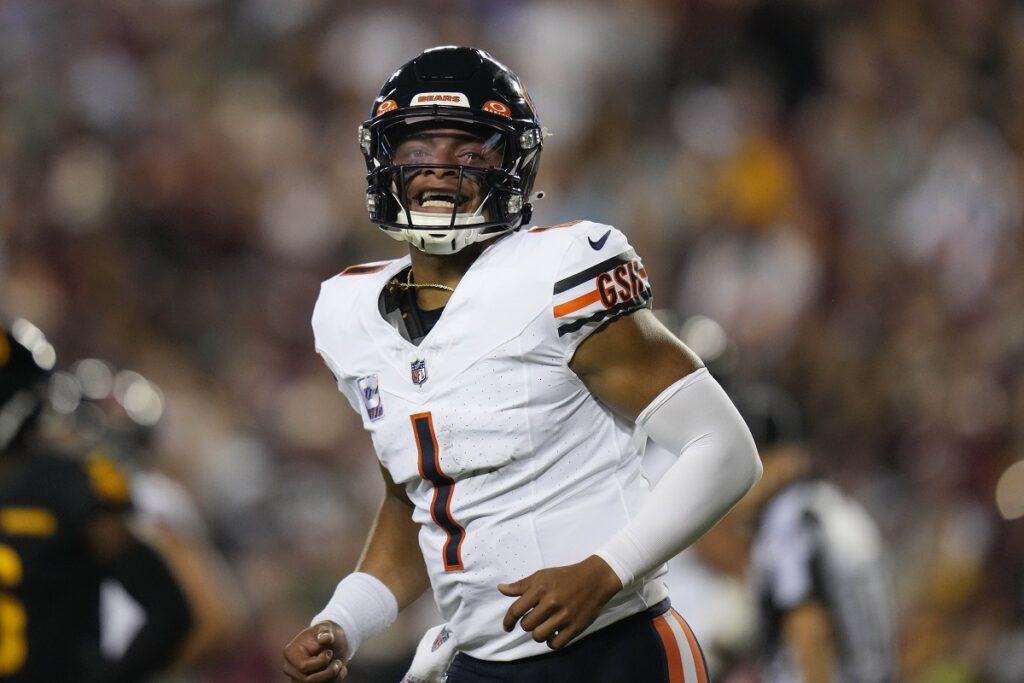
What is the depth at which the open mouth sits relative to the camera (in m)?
2.54

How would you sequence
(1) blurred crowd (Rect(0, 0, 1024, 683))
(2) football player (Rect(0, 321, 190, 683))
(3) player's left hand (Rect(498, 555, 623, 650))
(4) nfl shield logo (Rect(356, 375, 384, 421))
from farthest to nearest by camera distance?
1. (1) blurred crowd (Rect(0, 0, 1024, 683))
2. (2) football player (Rect(0, 321, 190, 683))
3. (4) nfl shield logo (Rect(356, 375, 384, 421))
4. (3) player's left hand (Rect(498, 555, 623, 650))

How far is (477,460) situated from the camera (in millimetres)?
2402

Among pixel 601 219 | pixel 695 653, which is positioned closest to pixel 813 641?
pixel 695 653

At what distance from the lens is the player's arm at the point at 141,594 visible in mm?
3580

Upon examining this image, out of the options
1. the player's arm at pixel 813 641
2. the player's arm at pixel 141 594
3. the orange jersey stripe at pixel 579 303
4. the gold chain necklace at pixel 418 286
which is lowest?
the player's arm at pixel 813 641

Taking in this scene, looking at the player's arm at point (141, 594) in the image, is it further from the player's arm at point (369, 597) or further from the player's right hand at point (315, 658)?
the player's right hand at point (315, 658)

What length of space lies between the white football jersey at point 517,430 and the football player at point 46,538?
4.18 feet

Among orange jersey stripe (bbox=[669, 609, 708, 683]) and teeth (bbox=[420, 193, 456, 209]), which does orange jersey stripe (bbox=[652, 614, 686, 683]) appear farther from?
teeth (bbox=[420, 193, 456, 209])

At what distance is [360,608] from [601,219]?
5.45m

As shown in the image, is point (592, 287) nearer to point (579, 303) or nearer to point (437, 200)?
point (579, 303)

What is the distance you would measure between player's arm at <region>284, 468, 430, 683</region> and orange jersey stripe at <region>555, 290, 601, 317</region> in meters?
0.57

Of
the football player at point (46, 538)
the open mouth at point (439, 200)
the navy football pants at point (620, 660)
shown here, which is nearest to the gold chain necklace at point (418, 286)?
the open mouth at point (439, 200)

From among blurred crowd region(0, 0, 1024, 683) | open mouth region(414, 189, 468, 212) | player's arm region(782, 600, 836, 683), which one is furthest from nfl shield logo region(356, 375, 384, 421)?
blurred crowd region(0, 0, 1024, 683)

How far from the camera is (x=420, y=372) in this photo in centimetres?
248
